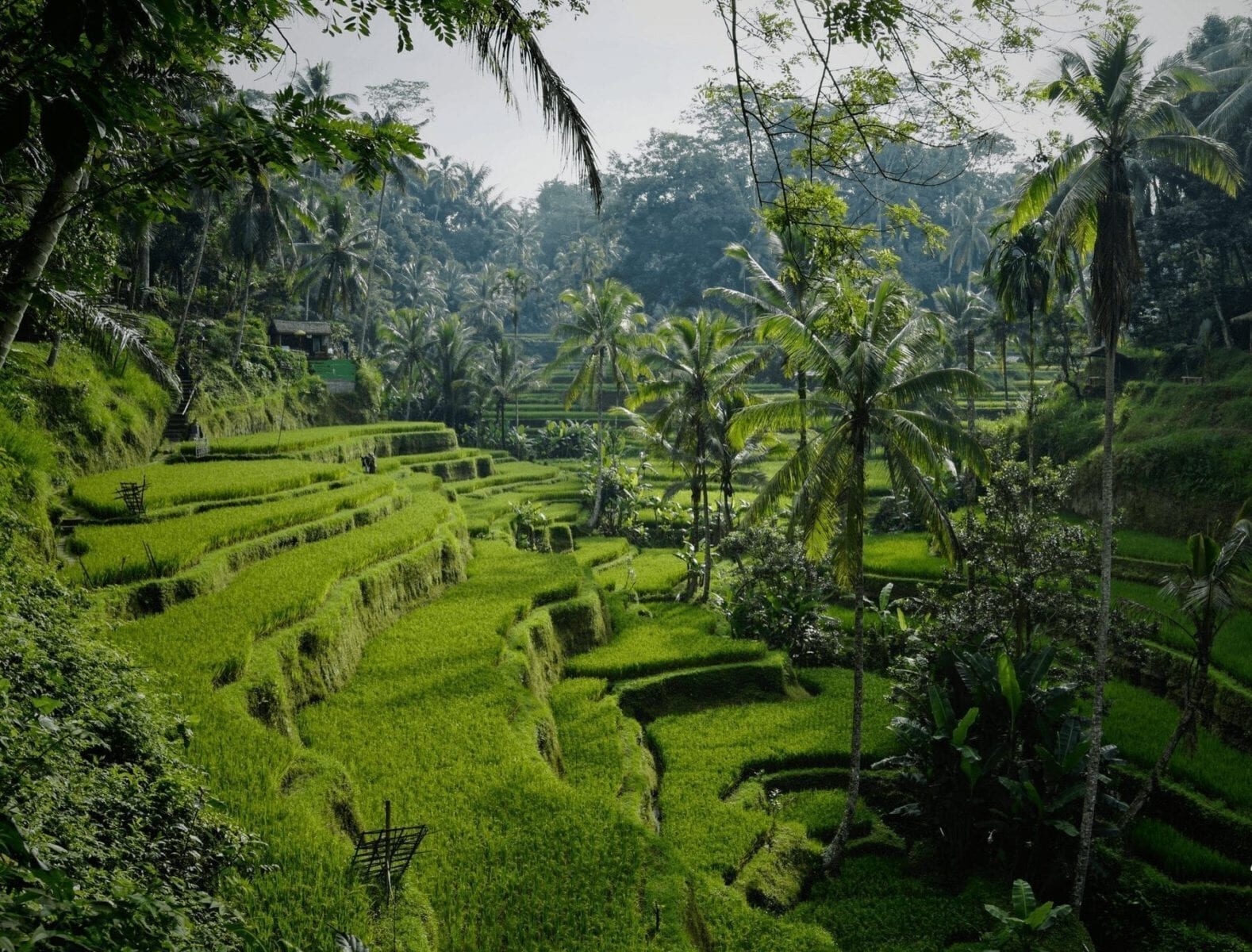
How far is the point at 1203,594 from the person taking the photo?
37.0 ft

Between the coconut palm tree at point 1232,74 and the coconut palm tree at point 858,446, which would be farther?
the coconut palm tree at point 1232,74

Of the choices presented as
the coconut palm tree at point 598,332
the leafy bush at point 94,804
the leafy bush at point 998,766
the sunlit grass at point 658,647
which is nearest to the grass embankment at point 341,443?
the coconut palm tree at point 598,332

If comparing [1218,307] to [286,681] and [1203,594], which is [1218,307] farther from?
[286,681]

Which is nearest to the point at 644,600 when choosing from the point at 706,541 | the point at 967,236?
the point at 706,541

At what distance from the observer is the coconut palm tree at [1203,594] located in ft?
36.6

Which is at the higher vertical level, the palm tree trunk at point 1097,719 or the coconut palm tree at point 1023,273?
the coconut palm tree at point 1023,273

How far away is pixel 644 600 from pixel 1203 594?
13.7 m

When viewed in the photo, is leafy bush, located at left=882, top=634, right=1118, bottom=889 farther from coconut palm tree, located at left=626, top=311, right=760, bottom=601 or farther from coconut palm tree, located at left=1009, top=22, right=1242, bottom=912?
coconut palm tree, located at left=626, top=311, right=760, bottom=601

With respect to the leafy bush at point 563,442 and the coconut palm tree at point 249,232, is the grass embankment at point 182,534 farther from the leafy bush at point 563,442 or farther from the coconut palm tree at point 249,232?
the leafy bush at point 563,442

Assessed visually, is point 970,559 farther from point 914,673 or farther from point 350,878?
point 350,878

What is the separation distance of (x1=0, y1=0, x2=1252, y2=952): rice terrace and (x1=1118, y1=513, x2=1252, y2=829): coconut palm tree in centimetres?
10

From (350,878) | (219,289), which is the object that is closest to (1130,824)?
(350,878)

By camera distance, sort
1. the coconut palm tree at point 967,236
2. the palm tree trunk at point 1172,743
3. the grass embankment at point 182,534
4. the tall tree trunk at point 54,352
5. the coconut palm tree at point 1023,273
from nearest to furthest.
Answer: the grass embankment at point 182,534, the palm tree trunk at point 1172,743, the tall tree trunk at point 54,352, the coconut palm tree at point 1023,273, the coconut palm tree at point 967,236

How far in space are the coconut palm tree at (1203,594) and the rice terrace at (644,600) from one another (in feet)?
0.33
